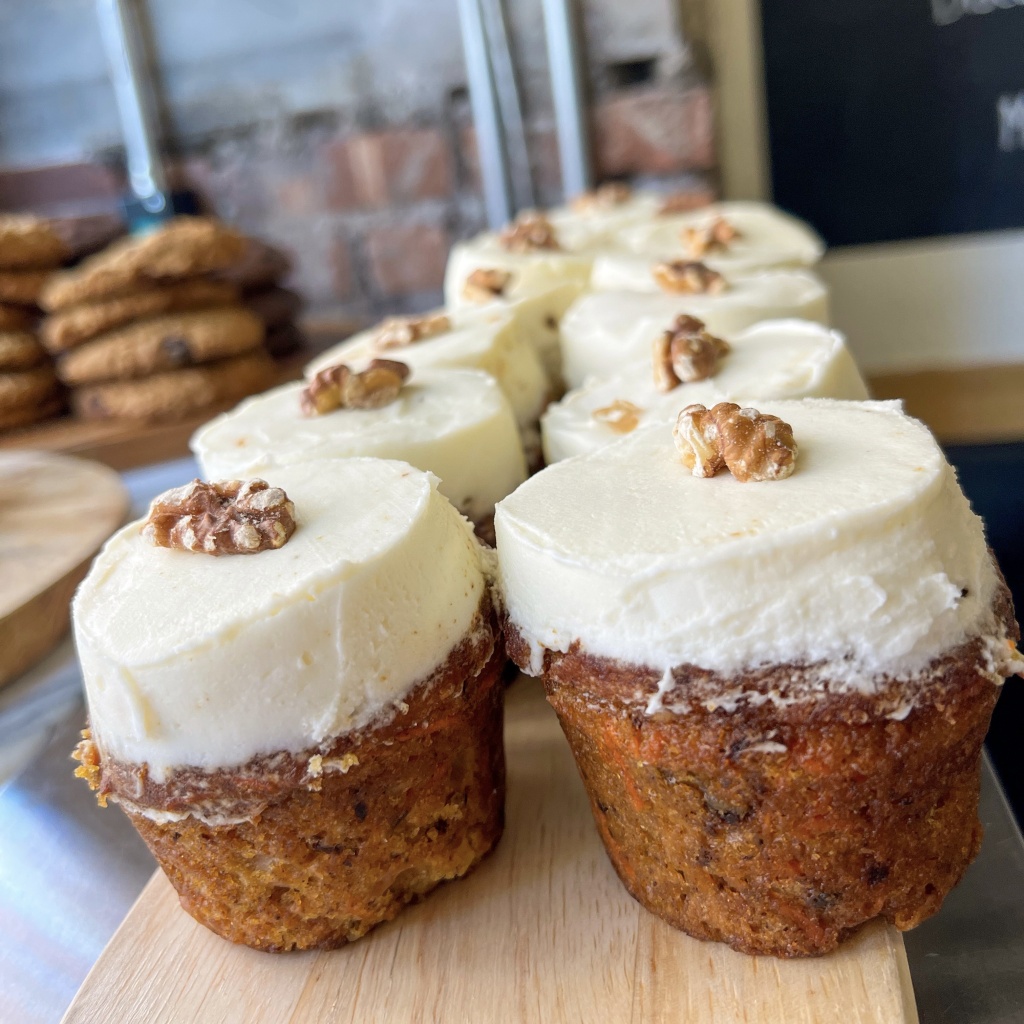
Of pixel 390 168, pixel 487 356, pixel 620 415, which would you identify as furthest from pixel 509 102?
pixel 620 415

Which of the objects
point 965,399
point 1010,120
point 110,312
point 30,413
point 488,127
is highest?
point 488,127

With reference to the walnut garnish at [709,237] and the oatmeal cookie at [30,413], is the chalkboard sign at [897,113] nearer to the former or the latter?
the walnut garnish at [709,237]

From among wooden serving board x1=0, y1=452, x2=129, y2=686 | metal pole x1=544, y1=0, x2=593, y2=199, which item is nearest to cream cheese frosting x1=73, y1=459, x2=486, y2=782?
wooden serving board x1=0, y1=452, x2=129, y2=686

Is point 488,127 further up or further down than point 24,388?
further up

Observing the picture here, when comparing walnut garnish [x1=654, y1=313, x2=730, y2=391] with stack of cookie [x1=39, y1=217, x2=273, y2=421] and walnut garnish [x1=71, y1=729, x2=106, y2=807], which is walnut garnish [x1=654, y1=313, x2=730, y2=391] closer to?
walnut garnish [x1=71, y1=729, x2=106, y2=807]

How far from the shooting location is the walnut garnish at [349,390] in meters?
1.11

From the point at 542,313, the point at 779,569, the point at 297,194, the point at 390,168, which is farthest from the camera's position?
the point at 297,194

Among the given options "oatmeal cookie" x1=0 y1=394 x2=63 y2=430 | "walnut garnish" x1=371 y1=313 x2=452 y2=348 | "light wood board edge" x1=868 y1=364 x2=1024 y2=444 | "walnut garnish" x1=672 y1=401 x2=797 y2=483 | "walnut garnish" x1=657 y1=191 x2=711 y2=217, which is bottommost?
"light wood board edge" x1=868 y1=364 x2=1024 y2=444

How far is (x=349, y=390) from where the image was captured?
3.66 ft

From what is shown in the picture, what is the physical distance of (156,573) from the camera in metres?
0.81

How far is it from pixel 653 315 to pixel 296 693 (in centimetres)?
75

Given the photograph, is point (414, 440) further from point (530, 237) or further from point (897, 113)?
point (897, 113)

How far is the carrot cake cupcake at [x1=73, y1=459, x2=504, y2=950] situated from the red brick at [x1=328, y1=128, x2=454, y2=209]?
1.97m

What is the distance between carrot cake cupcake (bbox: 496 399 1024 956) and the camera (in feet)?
2.25
